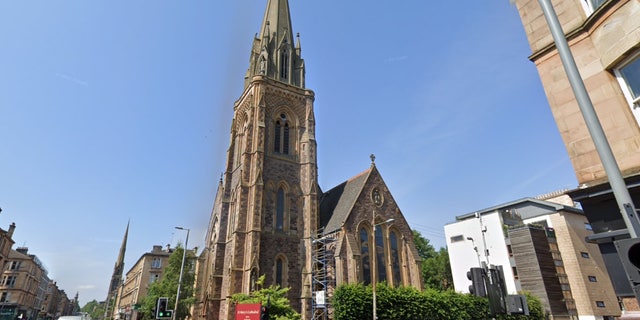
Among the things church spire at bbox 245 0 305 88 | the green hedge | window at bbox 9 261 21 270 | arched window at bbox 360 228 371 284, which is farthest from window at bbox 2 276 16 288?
the green hedge

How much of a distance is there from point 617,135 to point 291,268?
25950 millimetres

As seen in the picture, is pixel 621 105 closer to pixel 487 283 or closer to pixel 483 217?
pixel 487 283

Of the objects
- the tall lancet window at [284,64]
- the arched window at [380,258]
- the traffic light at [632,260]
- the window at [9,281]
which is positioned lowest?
the traffic light at [632,260]

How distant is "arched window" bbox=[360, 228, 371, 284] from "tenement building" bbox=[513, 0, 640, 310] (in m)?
22.9

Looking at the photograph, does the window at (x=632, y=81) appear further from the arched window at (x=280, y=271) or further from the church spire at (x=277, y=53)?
the church spire at (x=277, y=53)

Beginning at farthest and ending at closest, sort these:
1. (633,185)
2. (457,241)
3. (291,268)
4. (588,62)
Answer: (457,241), (291,268), (588,62), (633,185)

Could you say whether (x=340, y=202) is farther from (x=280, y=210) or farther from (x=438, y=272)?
(x=438, y=272)

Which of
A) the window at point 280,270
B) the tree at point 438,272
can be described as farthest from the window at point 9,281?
the tree at point 438,272

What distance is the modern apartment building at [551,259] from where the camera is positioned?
3005 cm

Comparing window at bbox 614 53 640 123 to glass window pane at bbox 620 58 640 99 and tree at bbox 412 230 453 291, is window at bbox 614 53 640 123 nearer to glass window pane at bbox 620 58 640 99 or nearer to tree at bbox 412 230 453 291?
glass window pane at bbox 620 58 640 99

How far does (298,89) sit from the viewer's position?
126 feet

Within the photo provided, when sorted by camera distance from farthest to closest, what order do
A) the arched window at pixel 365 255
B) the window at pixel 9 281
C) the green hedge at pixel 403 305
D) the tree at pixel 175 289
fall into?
the window at pixel 9 281 < the tree at pixel 175 289 < the arched window at pixel 365 255 < the green hedge at pixel 403 305

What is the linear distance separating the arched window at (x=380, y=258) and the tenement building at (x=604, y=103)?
2361 centimetres

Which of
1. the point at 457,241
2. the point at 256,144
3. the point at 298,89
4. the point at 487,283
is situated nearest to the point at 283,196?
the point at 256,144
